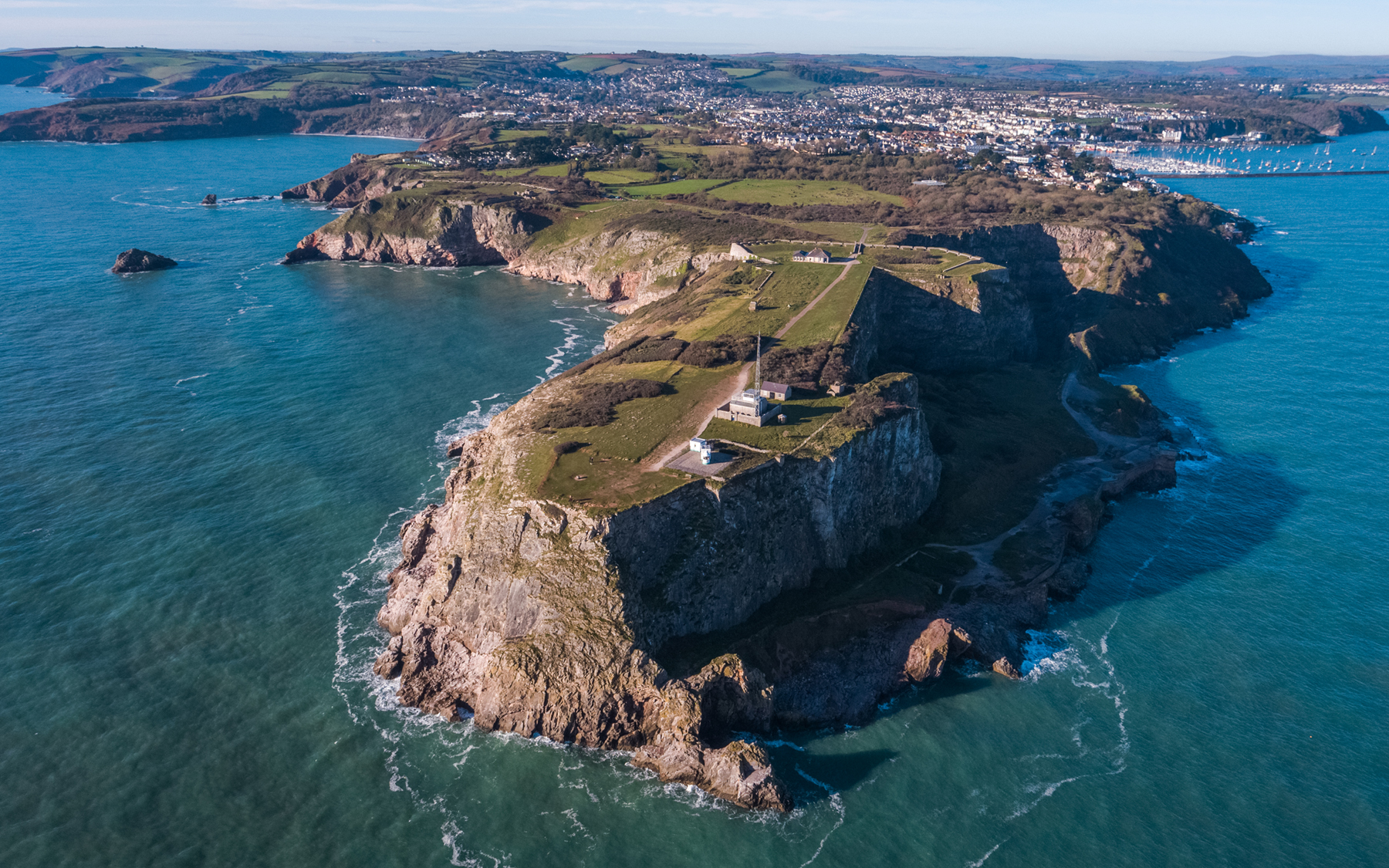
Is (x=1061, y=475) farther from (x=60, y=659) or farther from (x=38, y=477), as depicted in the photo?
(x=38, y=477)

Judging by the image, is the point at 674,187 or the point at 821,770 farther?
the point at 674,187

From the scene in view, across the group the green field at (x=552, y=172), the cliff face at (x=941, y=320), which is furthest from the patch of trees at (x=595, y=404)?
the green field at (x=552, y=172)

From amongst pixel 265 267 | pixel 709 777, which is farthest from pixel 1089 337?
pixel 265 267

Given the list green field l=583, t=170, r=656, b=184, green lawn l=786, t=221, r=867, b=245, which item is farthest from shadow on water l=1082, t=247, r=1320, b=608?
green field l=583, t=170, r=656, b=184

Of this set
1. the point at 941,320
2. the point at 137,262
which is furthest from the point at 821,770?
the point at 137,262

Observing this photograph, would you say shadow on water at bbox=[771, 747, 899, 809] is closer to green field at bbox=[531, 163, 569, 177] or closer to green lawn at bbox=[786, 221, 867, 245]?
green lawn at bbox=[786, 221, 867, 245]

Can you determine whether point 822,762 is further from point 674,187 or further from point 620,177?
point 620,177

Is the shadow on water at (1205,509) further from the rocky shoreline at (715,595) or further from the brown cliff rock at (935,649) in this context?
the brown cliff rock at (935,649)
